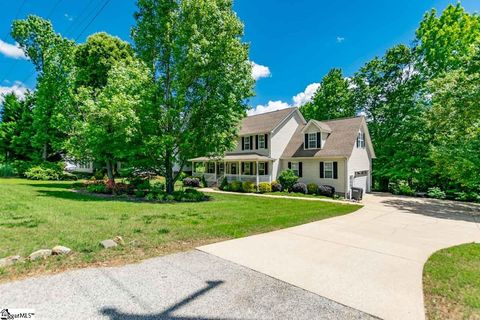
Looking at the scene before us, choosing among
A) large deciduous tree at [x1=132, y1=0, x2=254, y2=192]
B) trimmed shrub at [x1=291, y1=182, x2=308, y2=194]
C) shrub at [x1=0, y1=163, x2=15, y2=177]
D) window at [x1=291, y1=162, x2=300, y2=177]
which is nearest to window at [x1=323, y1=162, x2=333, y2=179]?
trimmed shrub at [x1=291, y1=182, x2=308, y2=194]

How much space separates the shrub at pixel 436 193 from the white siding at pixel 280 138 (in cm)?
1263

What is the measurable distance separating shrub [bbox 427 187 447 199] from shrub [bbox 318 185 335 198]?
26.7 feet

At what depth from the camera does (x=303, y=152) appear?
23.4m

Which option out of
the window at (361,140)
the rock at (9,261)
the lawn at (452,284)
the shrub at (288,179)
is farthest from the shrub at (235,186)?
the rock at (9,261)

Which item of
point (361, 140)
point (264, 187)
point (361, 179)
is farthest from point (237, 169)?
point (361, 140)

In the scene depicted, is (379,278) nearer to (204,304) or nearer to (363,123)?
(204,304)

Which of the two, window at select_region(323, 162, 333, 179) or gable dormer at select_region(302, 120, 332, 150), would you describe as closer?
window at select_region(323, 162, 333, 179)

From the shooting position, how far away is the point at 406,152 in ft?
78.8

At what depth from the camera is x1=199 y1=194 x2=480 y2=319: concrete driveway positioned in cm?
404

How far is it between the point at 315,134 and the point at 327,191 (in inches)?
216

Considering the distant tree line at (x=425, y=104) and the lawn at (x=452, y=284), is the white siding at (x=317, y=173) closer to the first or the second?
the distant tree line at (x=425, y=104)

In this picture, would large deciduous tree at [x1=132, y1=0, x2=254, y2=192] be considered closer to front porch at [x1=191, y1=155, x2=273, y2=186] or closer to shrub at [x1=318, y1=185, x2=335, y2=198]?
front porch at [x1=191, y1=155, x2=273, y2=186]

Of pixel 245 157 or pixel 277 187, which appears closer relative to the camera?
pixel 277 187

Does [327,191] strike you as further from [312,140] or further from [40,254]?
[40,254]
